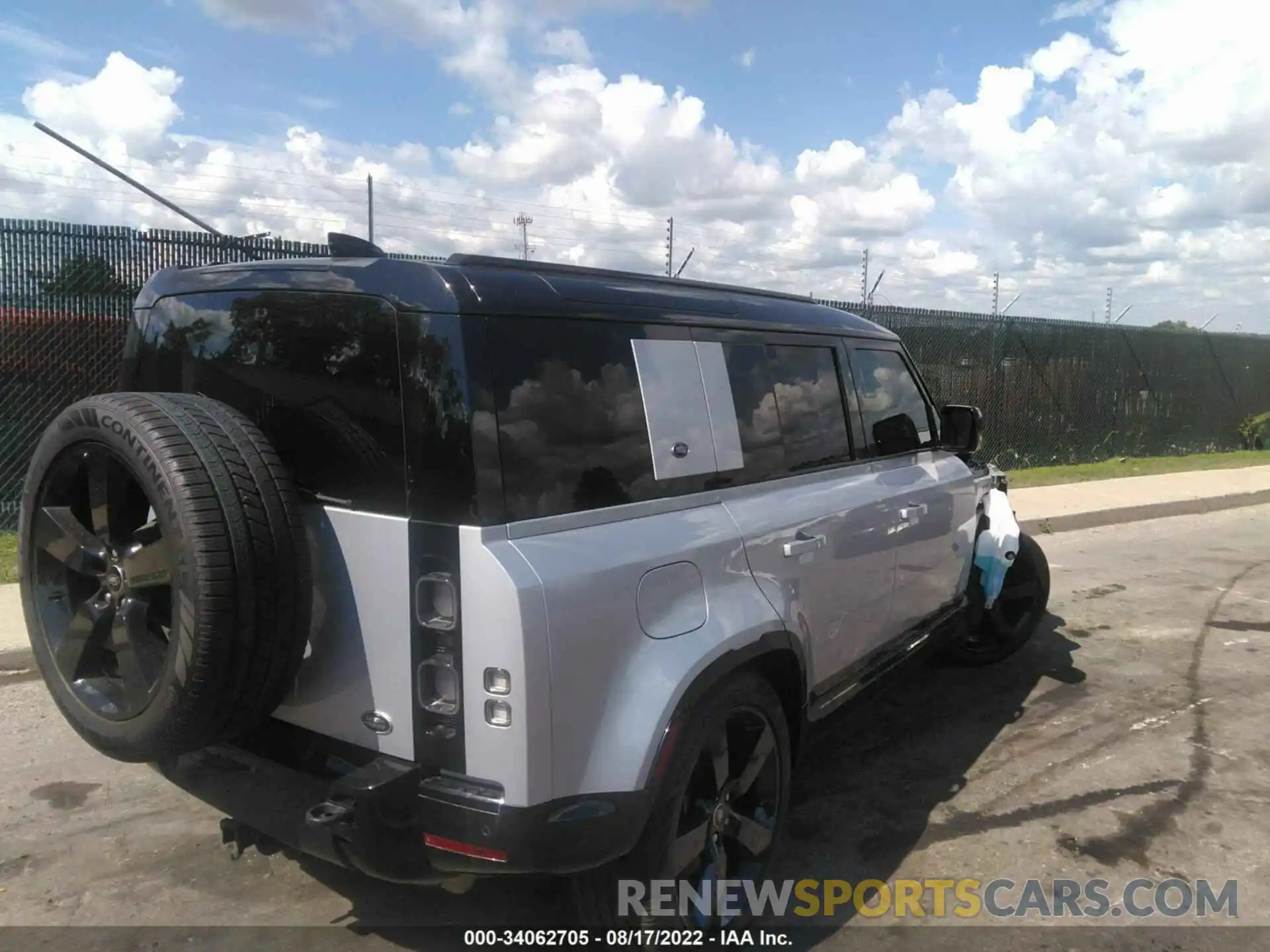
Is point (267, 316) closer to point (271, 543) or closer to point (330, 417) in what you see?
point (330, 417)

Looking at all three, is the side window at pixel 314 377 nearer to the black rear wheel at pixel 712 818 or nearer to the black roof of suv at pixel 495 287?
the black roof of suv at pixel 495 287

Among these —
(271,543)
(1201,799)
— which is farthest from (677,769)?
(1201,799)

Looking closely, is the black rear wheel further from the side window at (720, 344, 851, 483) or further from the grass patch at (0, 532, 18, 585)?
the grass patch at (0, 532, 18, 585)

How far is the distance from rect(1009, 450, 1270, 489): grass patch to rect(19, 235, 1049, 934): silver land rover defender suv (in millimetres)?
11254

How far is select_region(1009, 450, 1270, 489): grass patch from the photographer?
14.0m

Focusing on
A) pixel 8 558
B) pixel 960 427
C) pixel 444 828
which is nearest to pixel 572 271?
pixel 444 828

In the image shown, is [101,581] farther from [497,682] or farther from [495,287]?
[495,287]

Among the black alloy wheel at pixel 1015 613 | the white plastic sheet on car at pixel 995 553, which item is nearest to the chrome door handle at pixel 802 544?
the white plastic sheet on car at pixel 995 553

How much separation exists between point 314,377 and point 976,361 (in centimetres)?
1323

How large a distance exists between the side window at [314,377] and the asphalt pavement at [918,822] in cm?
150

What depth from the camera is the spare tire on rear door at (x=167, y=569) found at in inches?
93.8

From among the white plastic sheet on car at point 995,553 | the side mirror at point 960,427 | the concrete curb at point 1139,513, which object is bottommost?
the concrete curb at point 1139,513

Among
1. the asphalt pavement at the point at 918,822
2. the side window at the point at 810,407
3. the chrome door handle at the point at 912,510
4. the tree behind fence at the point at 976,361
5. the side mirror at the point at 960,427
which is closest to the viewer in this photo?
the asphalt pavement at the point at 918,822

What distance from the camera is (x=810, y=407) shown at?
3.72m
